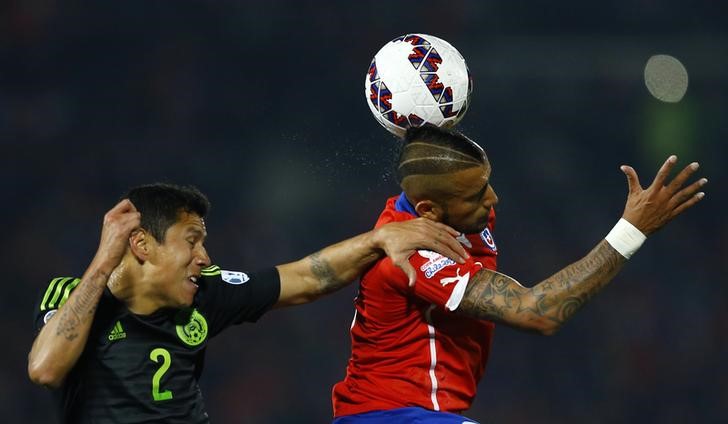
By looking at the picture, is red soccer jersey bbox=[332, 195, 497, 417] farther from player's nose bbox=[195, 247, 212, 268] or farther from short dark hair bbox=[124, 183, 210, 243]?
short dark hair bbox=[124, 183, 210, 243]

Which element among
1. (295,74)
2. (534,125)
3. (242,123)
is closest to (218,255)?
(242,123)

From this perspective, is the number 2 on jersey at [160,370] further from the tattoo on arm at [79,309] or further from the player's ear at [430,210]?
the player's ear at [430,210]

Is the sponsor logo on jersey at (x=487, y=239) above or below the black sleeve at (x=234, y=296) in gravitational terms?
above

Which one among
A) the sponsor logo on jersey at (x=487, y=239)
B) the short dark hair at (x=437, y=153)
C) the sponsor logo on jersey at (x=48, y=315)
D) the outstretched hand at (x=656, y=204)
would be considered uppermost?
the short dark hair at (x=437, y=153)

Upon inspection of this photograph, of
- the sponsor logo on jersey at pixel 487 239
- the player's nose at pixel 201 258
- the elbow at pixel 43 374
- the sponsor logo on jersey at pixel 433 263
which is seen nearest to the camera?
the elbow at pixel 43 374

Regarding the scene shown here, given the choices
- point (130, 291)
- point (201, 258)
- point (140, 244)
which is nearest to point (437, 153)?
point (201, 258)

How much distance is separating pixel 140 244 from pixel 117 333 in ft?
1.08

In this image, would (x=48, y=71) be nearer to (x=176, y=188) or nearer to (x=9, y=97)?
(x=9, y=97)

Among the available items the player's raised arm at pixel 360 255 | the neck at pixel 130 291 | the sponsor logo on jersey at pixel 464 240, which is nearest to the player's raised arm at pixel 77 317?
the neck at pixel 130 291

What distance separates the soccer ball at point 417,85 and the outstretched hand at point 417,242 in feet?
1.36

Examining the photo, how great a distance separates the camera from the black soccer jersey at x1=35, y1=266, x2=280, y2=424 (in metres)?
3.76

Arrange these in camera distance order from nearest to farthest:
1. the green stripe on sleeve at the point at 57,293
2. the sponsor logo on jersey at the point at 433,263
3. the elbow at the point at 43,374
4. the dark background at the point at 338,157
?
1. the elbow at the point at 43,374
2. the sponsor logo on jersey at the point at 433,263
3. the green stripe on sleeve at the point at 57,293
4. the dark background at the point at 338,157

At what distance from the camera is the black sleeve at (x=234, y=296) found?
4.09 m

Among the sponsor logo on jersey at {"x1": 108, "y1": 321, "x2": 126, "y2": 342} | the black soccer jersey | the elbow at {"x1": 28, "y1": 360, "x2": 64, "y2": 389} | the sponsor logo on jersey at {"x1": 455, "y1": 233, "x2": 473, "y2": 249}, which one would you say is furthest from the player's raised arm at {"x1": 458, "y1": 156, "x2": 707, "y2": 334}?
the elbow at {"x1": 28, "y1": 360, "x2": 64, "y2": 389}
